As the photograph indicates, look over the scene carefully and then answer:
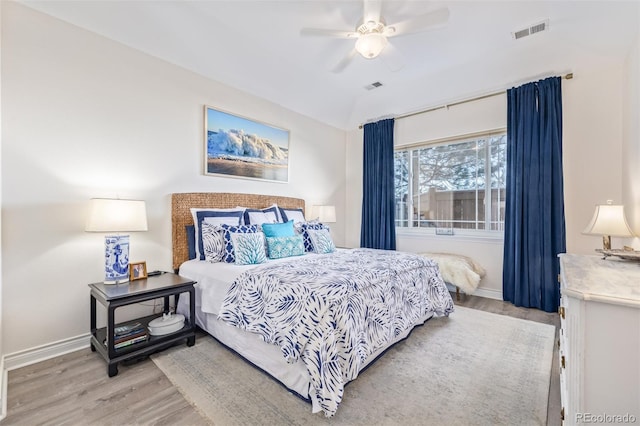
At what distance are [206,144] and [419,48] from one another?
273 centimetres

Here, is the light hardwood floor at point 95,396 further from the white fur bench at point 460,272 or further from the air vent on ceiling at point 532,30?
the air vent on ceiling at point 532,30

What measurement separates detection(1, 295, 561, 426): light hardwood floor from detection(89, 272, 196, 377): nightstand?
0.12 m

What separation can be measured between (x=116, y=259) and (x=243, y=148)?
193cm

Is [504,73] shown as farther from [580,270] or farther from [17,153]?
[17,153]

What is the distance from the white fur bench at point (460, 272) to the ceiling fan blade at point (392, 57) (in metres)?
2.43

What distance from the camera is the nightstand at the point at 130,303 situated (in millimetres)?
1915

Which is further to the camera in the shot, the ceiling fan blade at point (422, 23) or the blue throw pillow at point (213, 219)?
the blue throw pillow at point (213, 219)

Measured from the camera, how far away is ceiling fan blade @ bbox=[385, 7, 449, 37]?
84.4 inches

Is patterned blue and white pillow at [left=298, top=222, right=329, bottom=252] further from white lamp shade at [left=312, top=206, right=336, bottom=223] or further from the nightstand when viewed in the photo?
the nightstand

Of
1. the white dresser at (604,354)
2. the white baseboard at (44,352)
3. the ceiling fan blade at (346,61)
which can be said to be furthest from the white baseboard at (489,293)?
the white baseboard at (44,352)

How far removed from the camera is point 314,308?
5.50 feet

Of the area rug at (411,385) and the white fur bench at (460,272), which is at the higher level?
the white fur bench at (460,272)

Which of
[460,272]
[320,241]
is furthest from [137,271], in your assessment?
[460,272]

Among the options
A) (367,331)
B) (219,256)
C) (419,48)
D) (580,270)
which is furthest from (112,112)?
(580,270)
